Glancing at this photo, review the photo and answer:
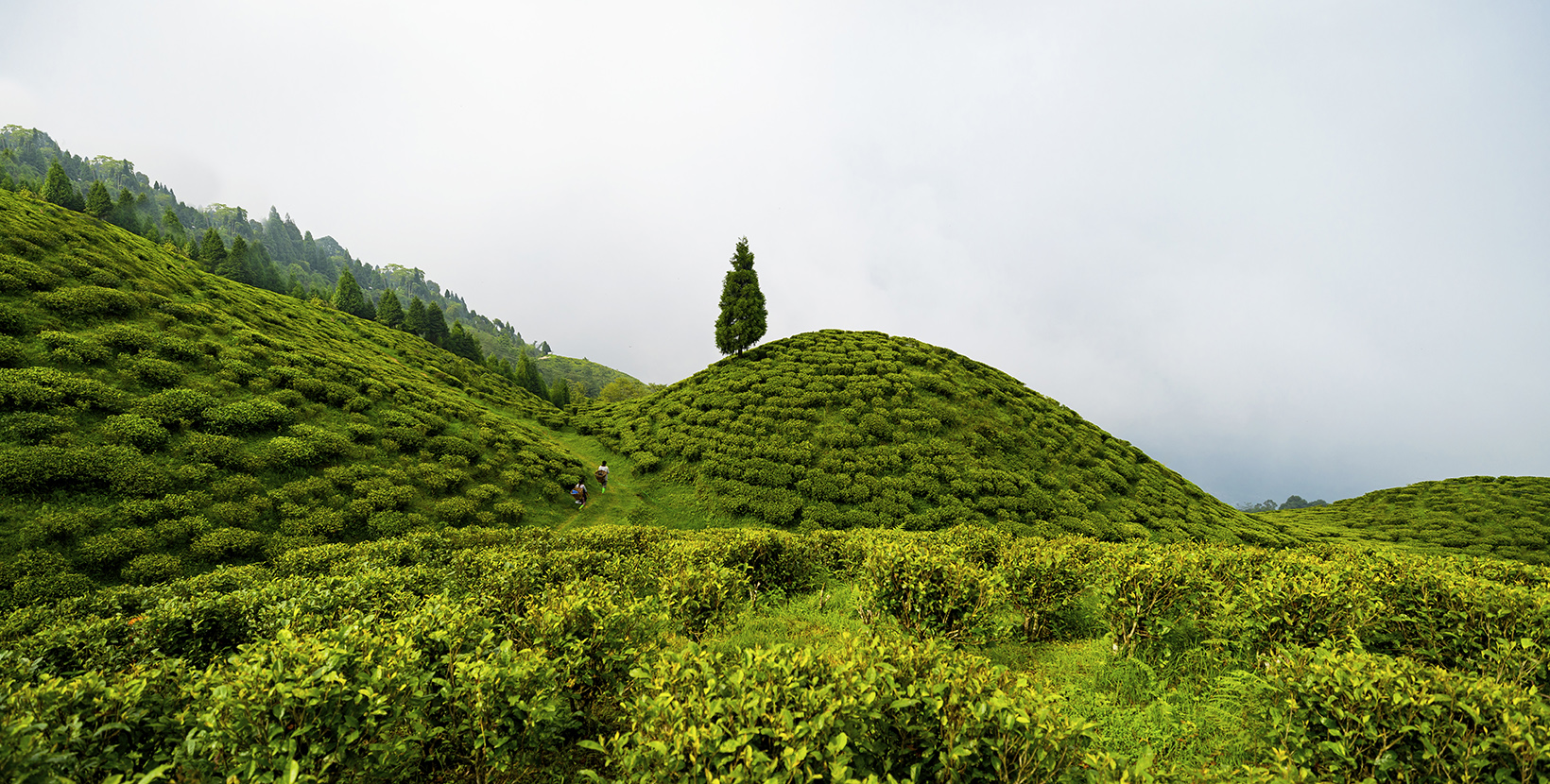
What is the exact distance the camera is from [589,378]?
157625mm

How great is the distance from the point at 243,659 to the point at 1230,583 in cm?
1369

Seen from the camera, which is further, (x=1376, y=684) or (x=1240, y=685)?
(x=1240, y=685)

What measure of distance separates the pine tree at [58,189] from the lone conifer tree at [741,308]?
74.4 metres

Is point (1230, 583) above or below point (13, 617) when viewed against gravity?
above

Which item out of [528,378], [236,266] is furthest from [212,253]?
[528,378]

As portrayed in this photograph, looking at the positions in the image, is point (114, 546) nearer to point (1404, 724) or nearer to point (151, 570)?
point (151, 570)

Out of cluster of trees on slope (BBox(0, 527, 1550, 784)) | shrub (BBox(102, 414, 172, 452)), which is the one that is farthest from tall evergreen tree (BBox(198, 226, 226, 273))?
cluster of trees on slope (BBox(0, 527, 1550, 784))

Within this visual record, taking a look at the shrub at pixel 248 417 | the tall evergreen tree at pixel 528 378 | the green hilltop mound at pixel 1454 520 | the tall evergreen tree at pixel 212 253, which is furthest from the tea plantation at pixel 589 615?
the tall evergreen tree at pixel 212 253

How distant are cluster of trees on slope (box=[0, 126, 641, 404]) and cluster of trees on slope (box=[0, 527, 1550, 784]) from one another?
183 feet

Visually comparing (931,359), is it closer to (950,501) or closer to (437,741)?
(950,501)

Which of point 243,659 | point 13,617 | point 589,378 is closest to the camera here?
point 243,659

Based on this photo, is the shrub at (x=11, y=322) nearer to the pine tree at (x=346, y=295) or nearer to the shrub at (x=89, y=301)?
the shrub at (x=89, y=301)

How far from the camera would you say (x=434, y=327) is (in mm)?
64000

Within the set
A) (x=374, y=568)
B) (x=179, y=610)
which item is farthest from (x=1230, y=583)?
(x=179, y=610)
